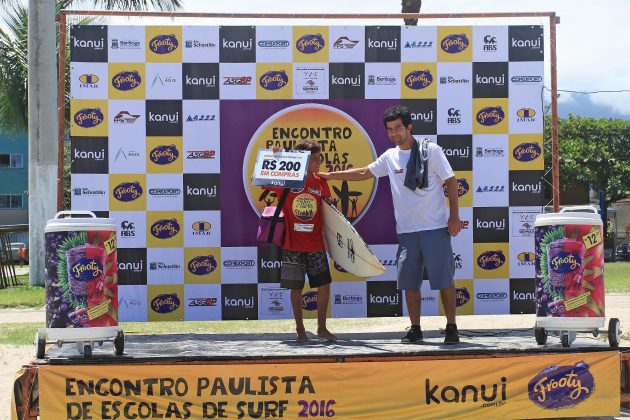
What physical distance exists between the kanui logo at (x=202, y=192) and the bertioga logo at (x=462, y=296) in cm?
222

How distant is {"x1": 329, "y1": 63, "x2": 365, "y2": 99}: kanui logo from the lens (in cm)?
683

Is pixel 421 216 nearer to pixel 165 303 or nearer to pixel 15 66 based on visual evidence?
pixel 165 303

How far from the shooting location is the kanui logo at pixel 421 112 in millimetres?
6859

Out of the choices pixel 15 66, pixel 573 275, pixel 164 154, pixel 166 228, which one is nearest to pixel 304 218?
pixel 166 228

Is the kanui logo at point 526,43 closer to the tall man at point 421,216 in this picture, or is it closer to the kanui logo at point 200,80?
the tall man at point 421,216

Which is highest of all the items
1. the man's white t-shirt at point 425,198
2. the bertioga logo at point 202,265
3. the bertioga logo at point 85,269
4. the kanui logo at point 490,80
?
the kanui logo at point 490,80

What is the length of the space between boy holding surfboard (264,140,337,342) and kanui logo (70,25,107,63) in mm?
1934

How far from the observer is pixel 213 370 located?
193 inches

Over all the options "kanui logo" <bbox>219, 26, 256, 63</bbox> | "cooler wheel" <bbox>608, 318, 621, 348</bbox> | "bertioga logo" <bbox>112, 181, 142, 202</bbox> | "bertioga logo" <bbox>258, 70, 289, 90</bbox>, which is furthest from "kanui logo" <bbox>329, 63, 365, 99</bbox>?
"cooler wheel" <bbox>608, 318, 621, 348</bbox>

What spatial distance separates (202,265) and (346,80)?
2033mm

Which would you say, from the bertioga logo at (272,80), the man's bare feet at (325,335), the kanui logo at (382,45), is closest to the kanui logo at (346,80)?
the kanui logo at (382,45)

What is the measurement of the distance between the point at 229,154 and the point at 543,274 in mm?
2867

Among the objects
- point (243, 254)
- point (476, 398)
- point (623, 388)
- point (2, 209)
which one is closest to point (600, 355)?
point (623, 388)

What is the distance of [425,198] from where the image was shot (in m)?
5.72
